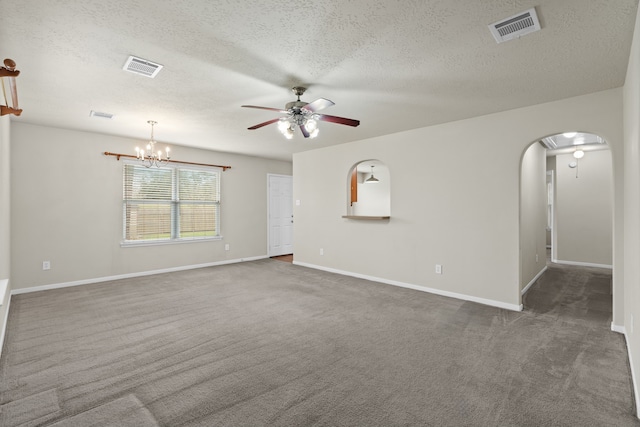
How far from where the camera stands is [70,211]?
16.1ft

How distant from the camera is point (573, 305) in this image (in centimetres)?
391

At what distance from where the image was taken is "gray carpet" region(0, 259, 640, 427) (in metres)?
1.89

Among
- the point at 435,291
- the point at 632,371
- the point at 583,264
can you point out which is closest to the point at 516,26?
the point at 632,371

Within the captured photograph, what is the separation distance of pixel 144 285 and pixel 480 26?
5.48 meters

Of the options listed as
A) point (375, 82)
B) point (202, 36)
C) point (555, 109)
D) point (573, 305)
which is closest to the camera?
point (202, 36)

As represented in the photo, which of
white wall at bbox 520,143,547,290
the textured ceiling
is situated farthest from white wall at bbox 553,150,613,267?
the textured ceiling

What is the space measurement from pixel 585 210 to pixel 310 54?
23.5ft

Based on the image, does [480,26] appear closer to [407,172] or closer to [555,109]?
[555,109]

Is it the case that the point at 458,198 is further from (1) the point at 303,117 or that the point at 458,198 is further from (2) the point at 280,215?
(2) the point at 280,215

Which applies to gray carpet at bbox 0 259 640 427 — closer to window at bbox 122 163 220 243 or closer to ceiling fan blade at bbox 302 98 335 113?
window at bbox 122 163 220 243

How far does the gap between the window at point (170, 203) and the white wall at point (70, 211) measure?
0.56 feet

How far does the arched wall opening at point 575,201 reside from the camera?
5.68 m

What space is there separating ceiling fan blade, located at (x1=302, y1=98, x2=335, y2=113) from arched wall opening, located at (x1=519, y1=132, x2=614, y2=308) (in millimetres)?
4452

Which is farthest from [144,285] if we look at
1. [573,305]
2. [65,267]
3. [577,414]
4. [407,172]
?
[573,305]
